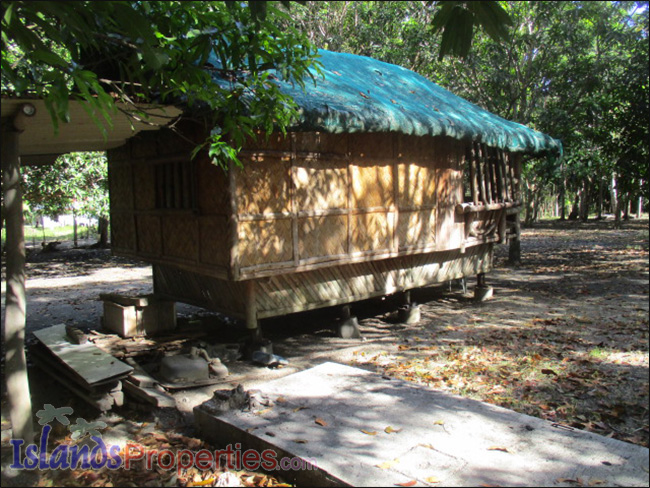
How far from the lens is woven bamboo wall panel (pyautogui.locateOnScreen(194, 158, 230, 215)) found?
6.43 m

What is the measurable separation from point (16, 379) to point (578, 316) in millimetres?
8606

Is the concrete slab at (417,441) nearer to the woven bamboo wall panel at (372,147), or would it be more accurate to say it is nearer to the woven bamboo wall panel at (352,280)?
the woven bamboo wall panel at (352,280)

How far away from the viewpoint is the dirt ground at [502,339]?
547cm

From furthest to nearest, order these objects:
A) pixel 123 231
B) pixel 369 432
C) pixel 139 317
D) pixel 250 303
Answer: pixel 123 231, pixel 139 317, pixel 250 303, pixel 369 432

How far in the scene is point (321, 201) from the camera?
740 centimetres

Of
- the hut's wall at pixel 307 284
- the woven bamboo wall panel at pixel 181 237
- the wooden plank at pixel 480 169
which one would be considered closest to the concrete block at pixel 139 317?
the hut's wall at pixel 307 284

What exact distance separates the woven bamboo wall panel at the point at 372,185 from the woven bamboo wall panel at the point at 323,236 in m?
0.43

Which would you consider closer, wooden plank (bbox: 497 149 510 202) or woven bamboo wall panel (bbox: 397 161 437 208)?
woven bamboo wall panel (bbox: 397 161 437 208)

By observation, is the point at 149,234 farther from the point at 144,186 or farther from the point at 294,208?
the point at 294,208

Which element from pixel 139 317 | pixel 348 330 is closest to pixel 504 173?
pixel 348 330

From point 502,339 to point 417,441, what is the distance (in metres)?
4.42

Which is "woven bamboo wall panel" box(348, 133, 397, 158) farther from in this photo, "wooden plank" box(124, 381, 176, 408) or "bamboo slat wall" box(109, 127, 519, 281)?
"wooden plank" box(124, 381, 176, 408)

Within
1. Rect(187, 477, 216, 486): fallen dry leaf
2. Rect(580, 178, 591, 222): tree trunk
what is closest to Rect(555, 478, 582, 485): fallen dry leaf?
Rect(187, 477, 216, 486): fallen dry leaf

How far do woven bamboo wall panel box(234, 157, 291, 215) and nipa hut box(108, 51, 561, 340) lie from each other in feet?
0.05
